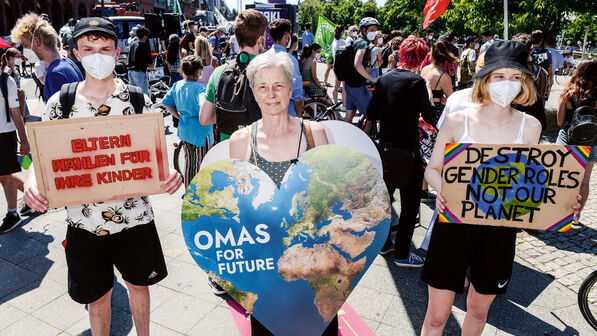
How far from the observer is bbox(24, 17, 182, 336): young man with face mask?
87.4 inches

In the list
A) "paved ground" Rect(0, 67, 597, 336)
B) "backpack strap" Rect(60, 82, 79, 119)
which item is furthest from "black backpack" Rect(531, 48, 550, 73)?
"backpack strap" Rect(60, 82, 79, 119)

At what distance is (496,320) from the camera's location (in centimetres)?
313

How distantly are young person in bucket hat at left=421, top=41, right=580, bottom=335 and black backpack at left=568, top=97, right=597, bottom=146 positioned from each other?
226 cm

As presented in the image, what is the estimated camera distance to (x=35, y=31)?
375 centimetres

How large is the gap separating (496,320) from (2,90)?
16.1 ft

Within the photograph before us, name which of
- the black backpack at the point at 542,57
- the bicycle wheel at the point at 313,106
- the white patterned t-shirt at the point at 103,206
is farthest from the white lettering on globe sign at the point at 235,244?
the black backpack at the point at 542,57

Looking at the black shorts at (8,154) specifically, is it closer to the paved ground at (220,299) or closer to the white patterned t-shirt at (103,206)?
the paved ground at (220,299)

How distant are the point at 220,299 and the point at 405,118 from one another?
2.21 metres

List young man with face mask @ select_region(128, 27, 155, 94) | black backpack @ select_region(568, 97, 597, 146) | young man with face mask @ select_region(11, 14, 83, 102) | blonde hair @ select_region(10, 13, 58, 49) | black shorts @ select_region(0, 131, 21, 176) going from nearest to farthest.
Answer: young man with face mask @ select_region(11, 14, 83, 102), blonde hair @ select_region(10, 13, 58, 49), black backpack @ select_region(568, 97, 597, 146), black shorts @ select_region(0, 131, 21, 176), young man with face mask @ select_region(128, 27, 155, 94)

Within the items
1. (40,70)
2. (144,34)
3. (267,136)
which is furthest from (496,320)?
(144,34)

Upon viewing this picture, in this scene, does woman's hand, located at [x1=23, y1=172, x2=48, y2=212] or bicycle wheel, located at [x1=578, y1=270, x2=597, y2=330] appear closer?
woman's hand, located at [x1=23, y1=172, x2=48, y2=212]

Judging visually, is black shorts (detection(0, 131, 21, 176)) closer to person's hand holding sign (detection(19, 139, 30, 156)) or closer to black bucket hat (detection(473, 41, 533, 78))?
person's hand holding sign (detection(19, 139, 30, 156))

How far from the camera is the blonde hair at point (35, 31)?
3.71 metres

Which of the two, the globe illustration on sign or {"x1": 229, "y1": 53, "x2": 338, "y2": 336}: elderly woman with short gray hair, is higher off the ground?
{"x1": 229, "y1": 53, "x2": 338, "y2": 336}: elderly woman with short gray hair
